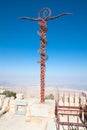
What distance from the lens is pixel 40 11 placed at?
939 cm

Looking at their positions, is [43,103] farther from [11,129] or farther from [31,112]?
[11,129]

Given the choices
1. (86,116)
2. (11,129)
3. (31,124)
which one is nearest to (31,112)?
(31,124)

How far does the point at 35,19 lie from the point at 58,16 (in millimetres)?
1178

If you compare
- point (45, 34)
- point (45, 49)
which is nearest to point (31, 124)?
point (45, 49)

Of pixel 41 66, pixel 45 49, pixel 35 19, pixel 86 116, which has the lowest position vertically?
pixel 86 116

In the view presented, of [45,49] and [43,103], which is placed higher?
[45,49]

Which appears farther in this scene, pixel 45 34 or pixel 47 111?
pixel 45 34

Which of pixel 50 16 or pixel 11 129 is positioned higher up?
pixel 50 16

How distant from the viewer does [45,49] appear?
934cm

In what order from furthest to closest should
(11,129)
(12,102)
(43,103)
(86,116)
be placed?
1. (12,102)
2. (86,116)
3. (43,103)
4. (11,129)

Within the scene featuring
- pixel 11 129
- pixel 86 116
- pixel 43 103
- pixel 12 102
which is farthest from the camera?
pixel 12 102

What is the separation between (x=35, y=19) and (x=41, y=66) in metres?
2.42

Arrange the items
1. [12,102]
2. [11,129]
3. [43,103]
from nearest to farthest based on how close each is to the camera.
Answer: [11,129] < [43,103] < [12,102]

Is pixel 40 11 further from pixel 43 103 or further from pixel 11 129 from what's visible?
pixel 11 129
